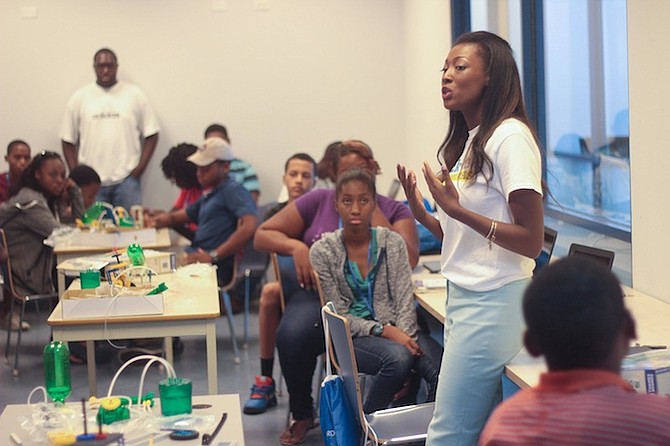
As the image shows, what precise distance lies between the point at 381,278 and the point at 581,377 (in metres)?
2.74

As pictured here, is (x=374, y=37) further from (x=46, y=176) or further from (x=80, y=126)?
(x=46, y=176)

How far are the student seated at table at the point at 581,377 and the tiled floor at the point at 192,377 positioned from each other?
2978mm

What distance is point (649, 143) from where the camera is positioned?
372 centimetres

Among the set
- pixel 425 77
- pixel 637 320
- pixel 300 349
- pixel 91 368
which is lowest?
pixel 91 368

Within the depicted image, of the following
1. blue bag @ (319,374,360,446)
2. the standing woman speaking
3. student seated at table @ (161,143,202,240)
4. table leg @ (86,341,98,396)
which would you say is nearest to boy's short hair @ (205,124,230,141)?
student seated at table @ (161,143,202,240)

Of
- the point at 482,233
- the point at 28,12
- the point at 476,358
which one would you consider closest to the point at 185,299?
the point at 476,358

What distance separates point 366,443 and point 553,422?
1.85m

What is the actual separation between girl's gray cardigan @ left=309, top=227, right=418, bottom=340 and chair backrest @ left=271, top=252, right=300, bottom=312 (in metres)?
0.38

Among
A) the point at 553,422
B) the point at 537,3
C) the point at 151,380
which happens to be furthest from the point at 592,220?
the point at 553,422

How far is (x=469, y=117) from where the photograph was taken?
274cm

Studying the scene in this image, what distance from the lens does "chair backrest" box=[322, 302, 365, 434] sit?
125 inches

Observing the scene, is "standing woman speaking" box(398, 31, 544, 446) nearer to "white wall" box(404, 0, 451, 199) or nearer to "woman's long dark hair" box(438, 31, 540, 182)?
"woman's long dark hair" box(438, 31, 540, 182)

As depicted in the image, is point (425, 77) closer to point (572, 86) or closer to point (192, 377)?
point (572, 86)

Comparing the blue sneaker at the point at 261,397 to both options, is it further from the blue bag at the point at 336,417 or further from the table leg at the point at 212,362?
the blue bag at the point at 336,417
